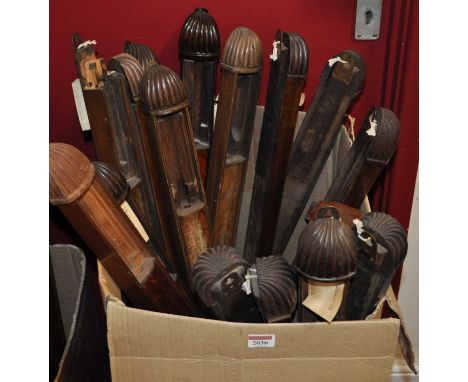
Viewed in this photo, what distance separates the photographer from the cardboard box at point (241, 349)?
868 mm

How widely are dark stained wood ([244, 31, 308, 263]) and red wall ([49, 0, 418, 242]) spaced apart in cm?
12

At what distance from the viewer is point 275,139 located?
1.17 m

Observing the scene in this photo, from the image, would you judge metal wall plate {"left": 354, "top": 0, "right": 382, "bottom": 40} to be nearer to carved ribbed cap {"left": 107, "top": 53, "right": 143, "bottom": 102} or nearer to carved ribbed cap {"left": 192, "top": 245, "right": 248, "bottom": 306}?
carved ribbed cap {"left": 107, "top": 53, "right": 143, "bottom": 102}

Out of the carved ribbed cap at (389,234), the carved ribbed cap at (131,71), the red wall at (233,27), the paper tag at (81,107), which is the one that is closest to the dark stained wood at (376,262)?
the carved ribbed cap at (389,234)

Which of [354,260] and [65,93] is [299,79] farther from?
[65,93]

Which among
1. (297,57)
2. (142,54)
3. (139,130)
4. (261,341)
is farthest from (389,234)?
(142,54)

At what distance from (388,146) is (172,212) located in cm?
46

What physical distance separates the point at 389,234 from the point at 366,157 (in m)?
0.24

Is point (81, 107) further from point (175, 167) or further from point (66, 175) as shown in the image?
point (66, 175)

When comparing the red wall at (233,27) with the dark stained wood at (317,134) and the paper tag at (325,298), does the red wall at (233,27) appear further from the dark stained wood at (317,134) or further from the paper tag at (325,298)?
the paper tag at (325,298)

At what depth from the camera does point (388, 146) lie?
1125mm

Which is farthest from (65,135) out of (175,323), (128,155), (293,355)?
(293,355)

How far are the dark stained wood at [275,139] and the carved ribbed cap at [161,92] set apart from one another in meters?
0.22

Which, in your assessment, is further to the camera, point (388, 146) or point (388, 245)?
point (388, 146)
